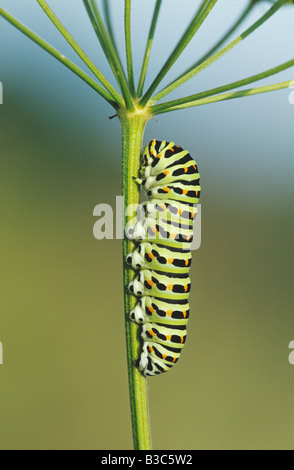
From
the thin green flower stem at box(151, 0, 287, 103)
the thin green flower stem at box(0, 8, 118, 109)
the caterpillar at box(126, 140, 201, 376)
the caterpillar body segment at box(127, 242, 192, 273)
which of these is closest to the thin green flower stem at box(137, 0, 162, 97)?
the thin green flower stem at box(151, 0, 287, 103)

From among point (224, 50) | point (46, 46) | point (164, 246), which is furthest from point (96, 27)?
point (164, 246)

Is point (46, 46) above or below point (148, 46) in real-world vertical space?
below

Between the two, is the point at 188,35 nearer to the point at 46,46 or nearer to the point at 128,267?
the point at 46,46

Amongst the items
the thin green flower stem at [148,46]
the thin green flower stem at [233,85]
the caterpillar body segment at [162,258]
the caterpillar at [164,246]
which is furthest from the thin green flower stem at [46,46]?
the caterpillar body segment at [162,258]

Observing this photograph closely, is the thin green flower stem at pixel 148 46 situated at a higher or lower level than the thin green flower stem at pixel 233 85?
higher

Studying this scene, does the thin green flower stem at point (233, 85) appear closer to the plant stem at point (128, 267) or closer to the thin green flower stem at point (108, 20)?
the plant stem at point (128, 267)
